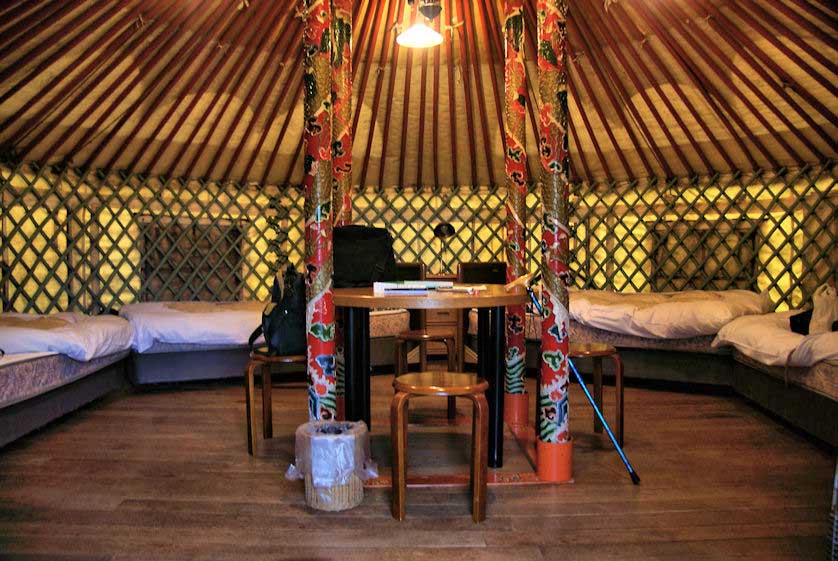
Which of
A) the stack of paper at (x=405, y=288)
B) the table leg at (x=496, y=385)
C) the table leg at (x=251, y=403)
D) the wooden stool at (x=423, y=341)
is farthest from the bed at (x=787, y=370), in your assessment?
the table leg at (x=251, y=403)

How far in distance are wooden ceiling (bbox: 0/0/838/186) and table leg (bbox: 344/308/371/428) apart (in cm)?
154

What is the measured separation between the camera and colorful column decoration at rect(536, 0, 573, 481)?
2.16 meters

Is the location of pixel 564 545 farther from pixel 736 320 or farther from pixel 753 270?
pixel 753 270

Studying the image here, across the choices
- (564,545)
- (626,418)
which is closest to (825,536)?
(564,545)

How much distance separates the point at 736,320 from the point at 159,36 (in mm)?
3446

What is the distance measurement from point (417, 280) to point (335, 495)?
208cm

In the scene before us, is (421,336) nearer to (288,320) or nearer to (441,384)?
(288,320)

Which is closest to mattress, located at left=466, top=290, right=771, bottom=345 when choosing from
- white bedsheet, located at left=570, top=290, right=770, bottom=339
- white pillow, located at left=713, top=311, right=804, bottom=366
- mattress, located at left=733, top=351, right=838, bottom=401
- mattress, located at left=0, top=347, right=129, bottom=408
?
white bedsheet, located at left=570, top=290, right=770, bottom=339

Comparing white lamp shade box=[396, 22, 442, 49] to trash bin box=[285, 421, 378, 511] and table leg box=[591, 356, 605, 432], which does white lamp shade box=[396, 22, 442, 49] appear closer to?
table leg box=[591, 356, 605, 432]

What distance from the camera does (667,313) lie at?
3.66 m

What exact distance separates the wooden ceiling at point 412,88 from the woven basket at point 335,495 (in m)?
2.14

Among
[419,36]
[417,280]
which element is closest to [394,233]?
[417,280]

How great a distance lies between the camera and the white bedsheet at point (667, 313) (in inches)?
141

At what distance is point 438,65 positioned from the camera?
4.25 m
